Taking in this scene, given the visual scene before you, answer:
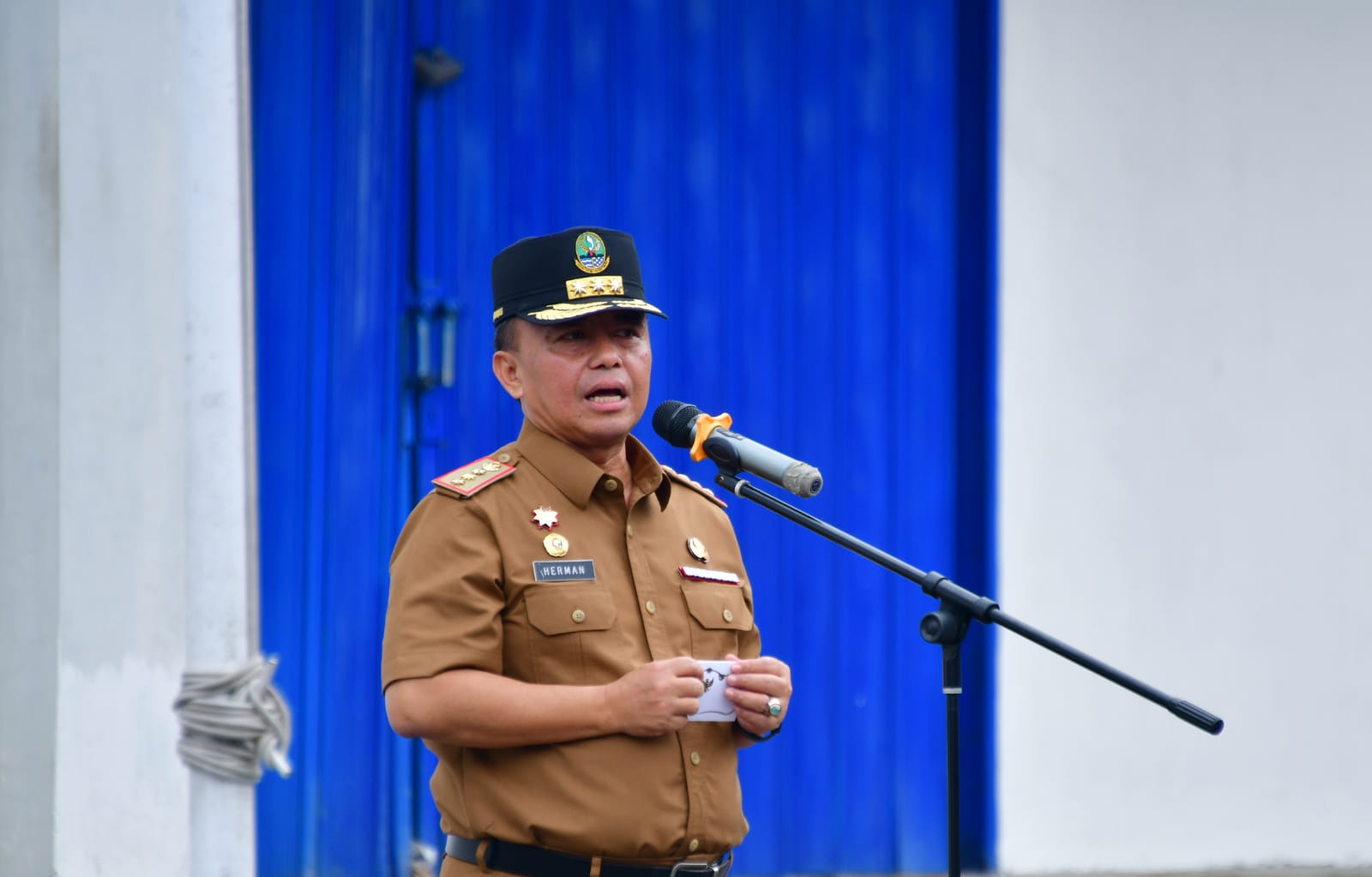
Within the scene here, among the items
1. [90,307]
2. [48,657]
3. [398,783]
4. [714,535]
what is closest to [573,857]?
[714,535]

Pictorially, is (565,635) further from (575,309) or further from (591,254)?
(591,254)

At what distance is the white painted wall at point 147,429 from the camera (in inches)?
84.9

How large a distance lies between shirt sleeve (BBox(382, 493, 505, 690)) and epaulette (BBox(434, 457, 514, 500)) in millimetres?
26

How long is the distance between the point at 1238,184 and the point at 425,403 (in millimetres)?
3096

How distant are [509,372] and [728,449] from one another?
50 cm

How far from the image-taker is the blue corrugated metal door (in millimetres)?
4355

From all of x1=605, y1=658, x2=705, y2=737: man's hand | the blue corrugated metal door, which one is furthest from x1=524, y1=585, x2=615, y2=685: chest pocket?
the blue corrugated metal door

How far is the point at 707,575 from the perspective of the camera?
2600mm

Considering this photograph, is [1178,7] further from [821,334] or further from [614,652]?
[614,652]

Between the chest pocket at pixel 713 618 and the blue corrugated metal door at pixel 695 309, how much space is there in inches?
81.3

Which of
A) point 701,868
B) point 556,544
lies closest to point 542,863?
point 701,868

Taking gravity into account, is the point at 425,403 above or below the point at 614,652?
above

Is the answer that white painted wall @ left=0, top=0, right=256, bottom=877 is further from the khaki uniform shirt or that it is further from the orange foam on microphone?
the orange foam on microphone

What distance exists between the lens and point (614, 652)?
2.39 metres
